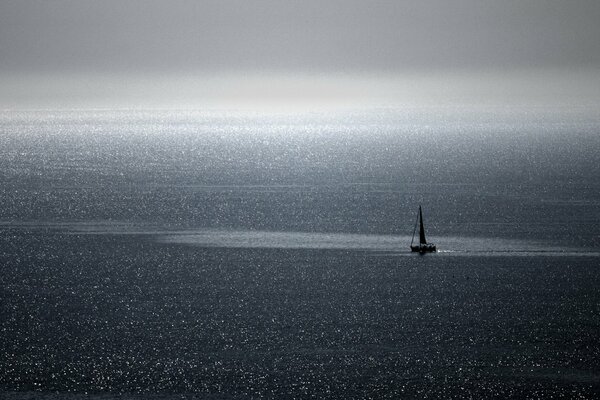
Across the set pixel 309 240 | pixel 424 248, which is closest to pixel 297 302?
pixel 424 248

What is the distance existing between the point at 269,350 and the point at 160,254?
42243mm

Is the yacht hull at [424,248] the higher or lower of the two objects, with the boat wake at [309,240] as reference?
higher

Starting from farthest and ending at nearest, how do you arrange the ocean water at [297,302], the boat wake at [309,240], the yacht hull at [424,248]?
the boat wake at [309,240] → the yacht hull at [424,248] → the ocean water at [297,302]

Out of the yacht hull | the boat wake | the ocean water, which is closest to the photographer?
the ocean water

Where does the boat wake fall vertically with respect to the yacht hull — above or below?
below

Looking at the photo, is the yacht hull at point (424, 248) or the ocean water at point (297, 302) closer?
the ocean water at point (297, 302)

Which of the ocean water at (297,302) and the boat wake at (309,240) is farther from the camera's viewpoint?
the boat wake at (309,240)

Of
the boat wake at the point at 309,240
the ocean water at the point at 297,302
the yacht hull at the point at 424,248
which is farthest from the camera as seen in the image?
the boat wake at the point at 309,240

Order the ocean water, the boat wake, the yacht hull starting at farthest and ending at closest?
the boat wake → the yacht hull → the ocean water

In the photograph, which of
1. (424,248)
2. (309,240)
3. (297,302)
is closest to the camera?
(297,302)

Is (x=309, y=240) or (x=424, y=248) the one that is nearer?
(x=424, y=248)

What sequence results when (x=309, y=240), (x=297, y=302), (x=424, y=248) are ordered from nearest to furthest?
1. (x=297, y=302)
2. (x=424, y=248)
3. (x=309, y=240)

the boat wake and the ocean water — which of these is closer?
the ocean water

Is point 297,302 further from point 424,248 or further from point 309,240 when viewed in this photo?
point 309,240
